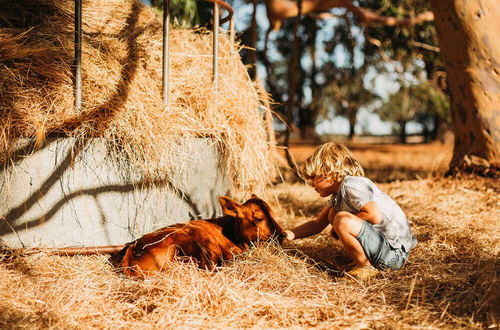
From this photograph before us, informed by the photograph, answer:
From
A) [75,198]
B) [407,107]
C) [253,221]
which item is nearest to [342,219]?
[253,221]

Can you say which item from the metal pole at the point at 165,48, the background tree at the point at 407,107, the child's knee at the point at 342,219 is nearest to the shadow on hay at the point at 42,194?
the metal pole at the point at 165,48

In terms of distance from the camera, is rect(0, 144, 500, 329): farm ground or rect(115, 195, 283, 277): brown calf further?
rect(115, 195, 283, 277): brown calf

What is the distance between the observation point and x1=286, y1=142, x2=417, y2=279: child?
8.75 feet

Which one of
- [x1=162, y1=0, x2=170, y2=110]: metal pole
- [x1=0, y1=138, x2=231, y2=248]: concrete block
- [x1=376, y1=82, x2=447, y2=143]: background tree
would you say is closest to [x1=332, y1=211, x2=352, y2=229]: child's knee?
[x1=0, y1=138, x2=231, y2=248]: concrete block

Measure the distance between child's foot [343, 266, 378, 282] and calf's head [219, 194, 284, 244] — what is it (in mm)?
489

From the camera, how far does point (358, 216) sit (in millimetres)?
2775

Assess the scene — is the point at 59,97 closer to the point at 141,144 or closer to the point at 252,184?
the point at 141,144

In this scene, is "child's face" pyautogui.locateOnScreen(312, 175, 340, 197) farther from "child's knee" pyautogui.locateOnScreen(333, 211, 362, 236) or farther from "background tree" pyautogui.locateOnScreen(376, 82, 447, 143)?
"background tree" pyautogui.locateOnScreen(376, 82, 447, 143)

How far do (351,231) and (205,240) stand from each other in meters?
0.83

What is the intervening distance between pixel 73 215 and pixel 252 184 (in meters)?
1.43

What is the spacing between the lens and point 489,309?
7.03ft

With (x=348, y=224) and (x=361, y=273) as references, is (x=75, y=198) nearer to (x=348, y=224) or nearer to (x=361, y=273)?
(x=348, y=224)

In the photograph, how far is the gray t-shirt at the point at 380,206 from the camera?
9.04 feet

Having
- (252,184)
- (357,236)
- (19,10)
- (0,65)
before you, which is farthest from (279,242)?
(19,10)
